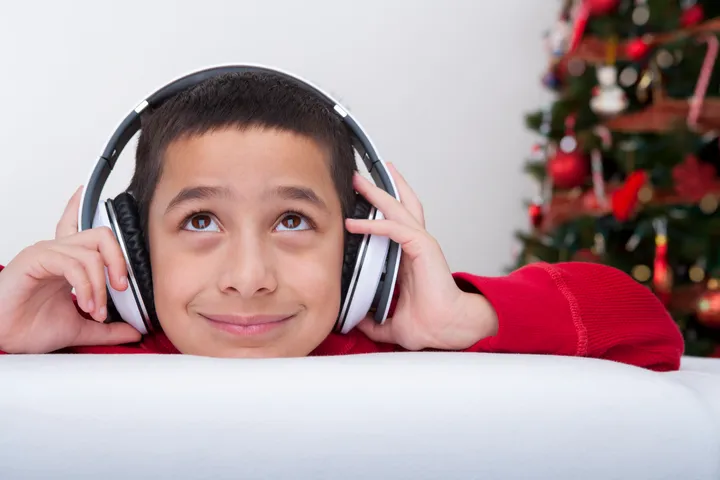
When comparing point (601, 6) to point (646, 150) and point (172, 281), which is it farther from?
point (172, 281)

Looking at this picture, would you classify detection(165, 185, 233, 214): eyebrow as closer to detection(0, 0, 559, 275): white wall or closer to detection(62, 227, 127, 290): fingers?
detection(62, 227, 127, 290): fingers

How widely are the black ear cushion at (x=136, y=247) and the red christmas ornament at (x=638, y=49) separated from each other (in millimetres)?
2315

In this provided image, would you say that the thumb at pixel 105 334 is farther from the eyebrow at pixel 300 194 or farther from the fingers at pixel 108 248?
the eyebrow at pixel 300 194

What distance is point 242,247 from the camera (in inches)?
32.8

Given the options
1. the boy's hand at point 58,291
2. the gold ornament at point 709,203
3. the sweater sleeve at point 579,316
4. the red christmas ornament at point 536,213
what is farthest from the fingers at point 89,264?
the red christmas ornament at point 536,213

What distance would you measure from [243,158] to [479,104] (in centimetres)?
332

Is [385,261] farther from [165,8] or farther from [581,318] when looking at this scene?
[165,8]

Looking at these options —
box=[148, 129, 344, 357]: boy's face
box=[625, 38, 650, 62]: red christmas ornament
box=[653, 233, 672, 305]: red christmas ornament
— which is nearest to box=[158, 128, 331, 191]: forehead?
box=[148, 129, 344, 357]: boy's face

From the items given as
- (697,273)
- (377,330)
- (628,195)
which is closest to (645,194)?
(628,195)

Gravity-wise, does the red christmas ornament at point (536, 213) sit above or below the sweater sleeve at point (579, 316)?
below

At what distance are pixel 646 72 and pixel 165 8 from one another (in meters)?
2.26

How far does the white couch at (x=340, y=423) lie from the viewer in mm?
506

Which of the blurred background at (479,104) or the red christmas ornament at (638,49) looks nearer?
the blurred background at (479,104)

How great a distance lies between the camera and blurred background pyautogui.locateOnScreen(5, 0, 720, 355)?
8.38 feet
